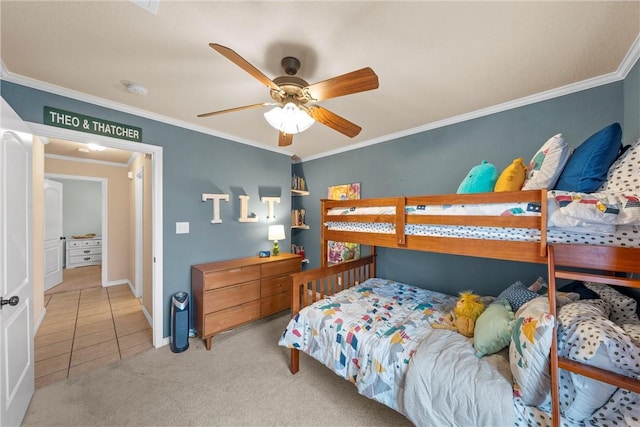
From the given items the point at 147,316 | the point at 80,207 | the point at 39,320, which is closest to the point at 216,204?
the point at 147,316

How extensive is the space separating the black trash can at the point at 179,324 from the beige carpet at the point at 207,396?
A: 0.26ft

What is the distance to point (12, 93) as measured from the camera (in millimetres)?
1810

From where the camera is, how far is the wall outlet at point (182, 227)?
2.66 metres

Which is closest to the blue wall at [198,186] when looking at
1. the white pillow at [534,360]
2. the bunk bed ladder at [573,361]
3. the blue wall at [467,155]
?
the blue wall at [467,155]

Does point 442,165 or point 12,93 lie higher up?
point 12,93

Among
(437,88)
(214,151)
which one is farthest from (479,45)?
(214,151)

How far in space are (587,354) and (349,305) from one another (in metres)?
1.46

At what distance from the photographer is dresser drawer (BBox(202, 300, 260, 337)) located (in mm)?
2457

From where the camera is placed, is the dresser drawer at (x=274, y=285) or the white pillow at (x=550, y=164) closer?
the white pillow at (x=550, y=164)

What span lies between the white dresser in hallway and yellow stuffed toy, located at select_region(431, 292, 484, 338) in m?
8.00

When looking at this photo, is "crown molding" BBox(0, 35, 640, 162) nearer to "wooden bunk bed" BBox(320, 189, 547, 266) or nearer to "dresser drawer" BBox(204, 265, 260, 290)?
"wooden bunk bed" BBox(320, 189, 547, 266)

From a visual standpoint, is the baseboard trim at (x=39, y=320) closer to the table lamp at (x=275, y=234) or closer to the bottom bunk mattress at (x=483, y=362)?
the table lamp at (x=275, y=234)

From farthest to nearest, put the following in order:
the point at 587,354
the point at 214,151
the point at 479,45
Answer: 1. the point at 214,151
2. the point at 479,45
3. the point at 587,354

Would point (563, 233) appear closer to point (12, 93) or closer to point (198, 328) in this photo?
point (198, 328)
